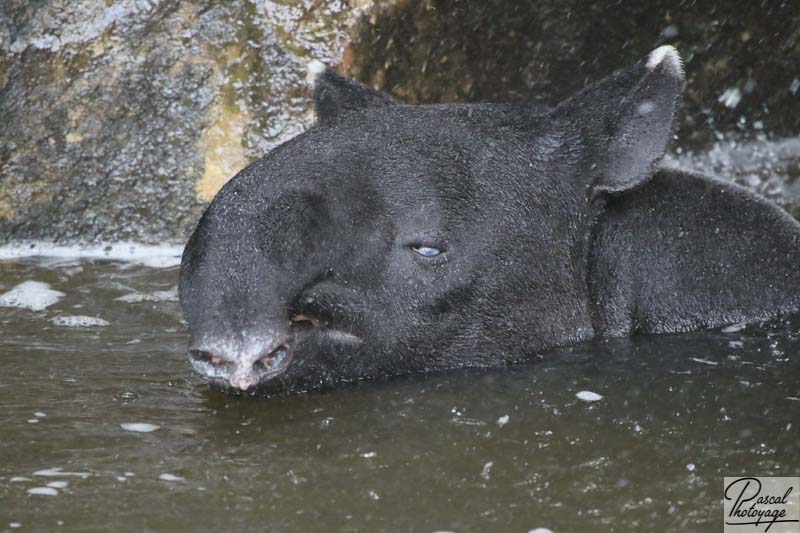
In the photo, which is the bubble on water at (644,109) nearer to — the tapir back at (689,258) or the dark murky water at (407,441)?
the tapir back at (689,258)

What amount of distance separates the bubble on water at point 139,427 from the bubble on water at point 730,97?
192 inches

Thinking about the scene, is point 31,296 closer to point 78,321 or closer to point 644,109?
point 78,321

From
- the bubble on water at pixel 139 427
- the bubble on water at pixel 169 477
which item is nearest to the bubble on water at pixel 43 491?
the bubble on water at pixel 169 477

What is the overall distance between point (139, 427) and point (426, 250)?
1291 mm

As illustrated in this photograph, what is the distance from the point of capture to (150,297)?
21.8 ft

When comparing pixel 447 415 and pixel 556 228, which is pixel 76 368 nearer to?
pixel 447 415

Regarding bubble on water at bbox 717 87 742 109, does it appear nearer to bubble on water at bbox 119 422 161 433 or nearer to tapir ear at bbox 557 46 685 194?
tapir ear at bbox 557 46 685 194

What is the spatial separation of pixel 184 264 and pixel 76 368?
3.12 ft

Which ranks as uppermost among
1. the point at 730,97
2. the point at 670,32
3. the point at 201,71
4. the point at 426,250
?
the point at 670,32

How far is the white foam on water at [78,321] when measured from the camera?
6069 millimetres

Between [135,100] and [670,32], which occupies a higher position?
[670,32]
